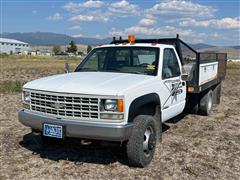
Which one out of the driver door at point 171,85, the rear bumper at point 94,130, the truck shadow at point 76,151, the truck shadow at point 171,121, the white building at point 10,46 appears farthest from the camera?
the white building at point 10,46

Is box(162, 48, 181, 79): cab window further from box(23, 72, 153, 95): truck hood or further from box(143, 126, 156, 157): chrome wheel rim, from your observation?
box(143, 126, 156, 157): chrome wheel rim

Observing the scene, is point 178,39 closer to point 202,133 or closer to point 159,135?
point 202,133

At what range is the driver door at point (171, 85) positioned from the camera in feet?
19.3

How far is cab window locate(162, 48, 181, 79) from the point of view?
19.6 feet

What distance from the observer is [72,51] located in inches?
4973

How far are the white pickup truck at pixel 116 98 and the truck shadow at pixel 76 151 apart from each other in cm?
63

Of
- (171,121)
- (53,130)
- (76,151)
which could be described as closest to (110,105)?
(53,130)

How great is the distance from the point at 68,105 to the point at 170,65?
245 cm

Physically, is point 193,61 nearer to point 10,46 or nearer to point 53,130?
point 53,130

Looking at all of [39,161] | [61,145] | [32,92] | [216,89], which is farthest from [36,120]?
[216,89]

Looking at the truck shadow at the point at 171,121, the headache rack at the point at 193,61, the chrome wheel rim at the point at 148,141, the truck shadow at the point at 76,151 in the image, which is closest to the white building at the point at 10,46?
the truck shadow at the point at 171,121

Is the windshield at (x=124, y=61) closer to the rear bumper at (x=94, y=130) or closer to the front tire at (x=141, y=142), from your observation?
the front tire at (x=141, y=142)

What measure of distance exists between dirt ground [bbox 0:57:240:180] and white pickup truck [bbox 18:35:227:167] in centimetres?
36

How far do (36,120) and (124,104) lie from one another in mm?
1427
